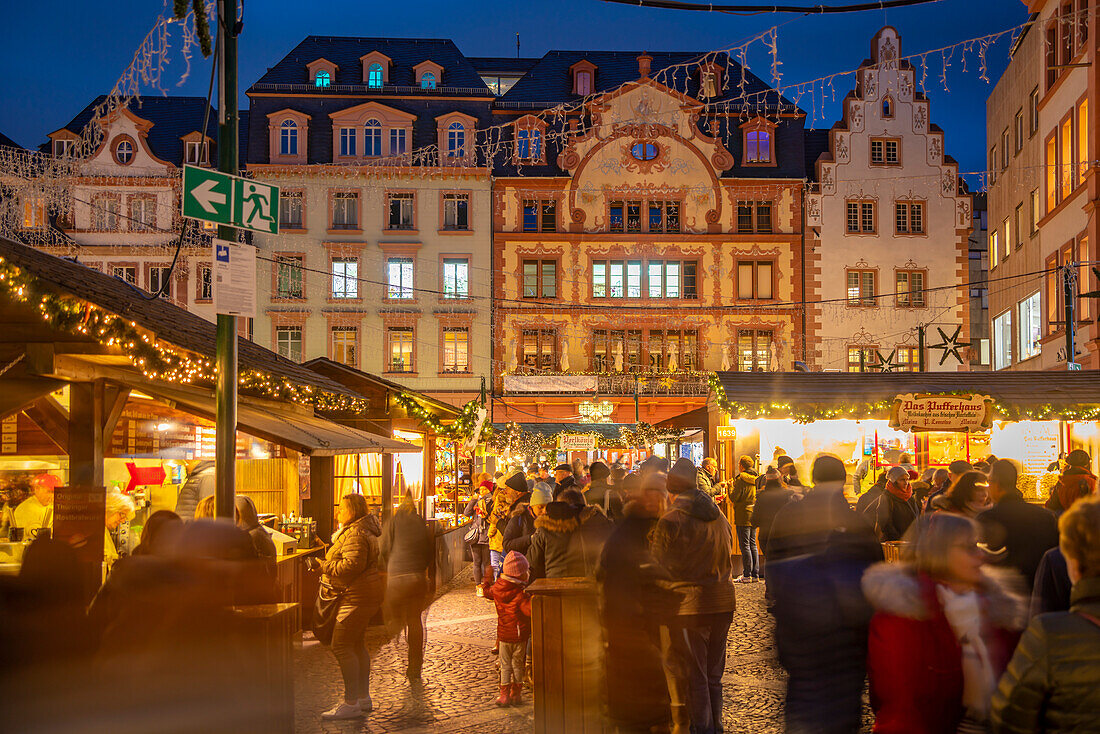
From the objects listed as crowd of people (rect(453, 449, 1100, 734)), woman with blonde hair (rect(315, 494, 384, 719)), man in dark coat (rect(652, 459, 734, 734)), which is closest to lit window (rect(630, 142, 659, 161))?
crowd of people (rect(453, 449, 1100, 734))

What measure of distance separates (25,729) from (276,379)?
25.0ft

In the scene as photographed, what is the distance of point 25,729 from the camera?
4805 mm

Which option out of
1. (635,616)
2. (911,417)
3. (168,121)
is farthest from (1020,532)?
(168,121)

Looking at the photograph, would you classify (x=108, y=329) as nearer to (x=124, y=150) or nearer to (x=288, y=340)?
(x=288, y=340)

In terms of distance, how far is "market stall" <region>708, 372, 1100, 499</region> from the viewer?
59.6 ft

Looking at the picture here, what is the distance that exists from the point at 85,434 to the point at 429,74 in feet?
108

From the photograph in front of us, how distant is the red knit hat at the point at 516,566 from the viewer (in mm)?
8242

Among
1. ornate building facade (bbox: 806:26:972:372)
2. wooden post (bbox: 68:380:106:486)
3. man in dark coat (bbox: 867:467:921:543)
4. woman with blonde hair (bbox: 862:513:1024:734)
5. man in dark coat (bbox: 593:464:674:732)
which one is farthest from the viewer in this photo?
ornate building facade (bbox: 806:26:972:372)

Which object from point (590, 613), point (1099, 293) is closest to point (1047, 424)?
point (1099, 293)

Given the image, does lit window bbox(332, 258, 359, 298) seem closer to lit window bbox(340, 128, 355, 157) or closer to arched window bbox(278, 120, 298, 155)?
lit window bbox(340, 128, 355, 157)

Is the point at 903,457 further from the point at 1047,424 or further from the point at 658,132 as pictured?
the point at 658,132

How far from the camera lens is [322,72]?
133 feet

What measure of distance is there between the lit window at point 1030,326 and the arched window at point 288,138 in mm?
26195

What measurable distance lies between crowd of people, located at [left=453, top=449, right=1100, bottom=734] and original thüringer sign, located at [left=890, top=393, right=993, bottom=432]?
832 centimetres
